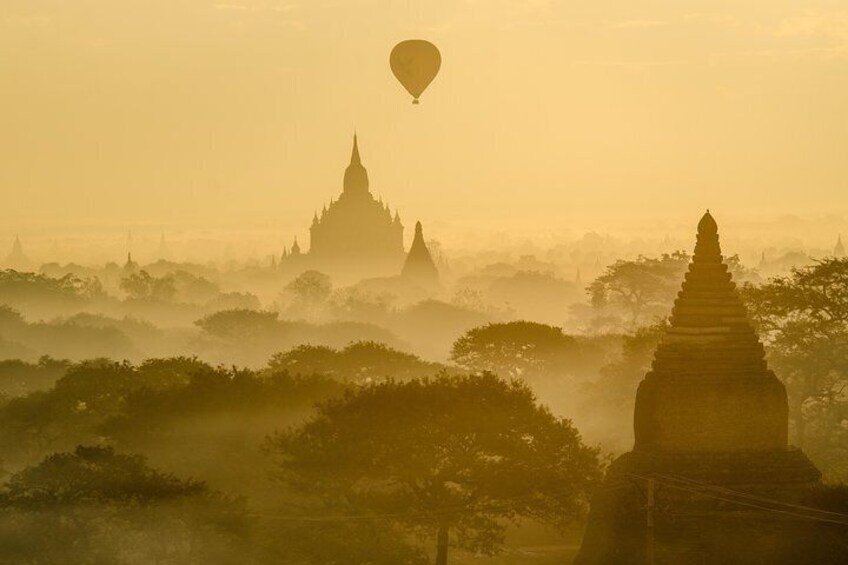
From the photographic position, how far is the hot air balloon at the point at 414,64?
7788 centimetres

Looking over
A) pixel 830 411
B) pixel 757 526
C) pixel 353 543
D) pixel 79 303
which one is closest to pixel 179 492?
pixel 353 543

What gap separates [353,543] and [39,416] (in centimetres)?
1899

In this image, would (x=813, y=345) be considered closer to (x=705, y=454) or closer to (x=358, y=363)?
(x=358, y=363)

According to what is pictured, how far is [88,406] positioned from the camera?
48.9 meters

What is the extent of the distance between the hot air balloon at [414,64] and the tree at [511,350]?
17.9 meters

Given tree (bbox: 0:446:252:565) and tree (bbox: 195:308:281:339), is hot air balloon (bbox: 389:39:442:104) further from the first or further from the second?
tree (bbox: 0:446:252:565)

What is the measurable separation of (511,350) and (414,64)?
68.1 feet

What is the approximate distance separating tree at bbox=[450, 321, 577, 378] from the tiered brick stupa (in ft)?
110

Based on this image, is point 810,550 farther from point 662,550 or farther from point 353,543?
point 353,543

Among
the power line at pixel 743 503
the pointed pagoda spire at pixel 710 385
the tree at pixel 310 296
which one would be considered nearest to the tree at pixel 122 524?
the pointed pagoda spire at pixel 710 385

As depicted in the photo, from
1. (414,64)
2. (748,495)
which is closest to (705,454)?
(748,495)

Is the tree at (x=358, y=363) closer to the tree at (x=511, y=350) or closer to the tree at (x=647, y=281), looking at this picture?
the tree at (x=511, y=350)

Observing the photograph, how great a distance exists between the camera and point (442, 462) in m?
35.5

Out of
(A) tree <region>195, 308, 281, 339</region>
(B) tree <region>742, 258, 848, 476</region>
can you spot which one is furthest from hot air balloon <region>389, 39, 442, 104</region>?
(A) tree <region>195, 308, 281, 339</region>
